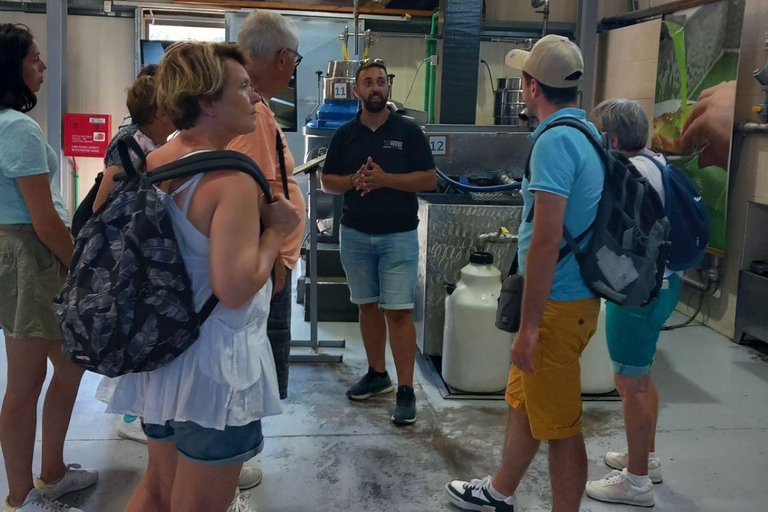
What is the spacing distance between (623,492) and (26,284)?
2180mm

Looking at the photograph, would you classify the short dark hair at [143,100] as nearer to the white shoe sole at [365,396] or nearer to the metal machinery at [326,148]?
the white shoe sole at [365,396]

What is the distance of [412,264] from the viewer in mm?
3428

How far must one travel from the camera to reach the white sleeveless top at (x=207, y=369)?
4.88 feet

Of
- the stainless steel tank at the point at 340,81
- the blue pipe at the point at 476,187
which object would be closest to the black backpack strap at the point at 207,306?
the blue pipe at the point at 476,187

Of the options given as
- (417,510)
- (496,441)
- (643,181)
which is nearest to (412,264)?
(496,441)

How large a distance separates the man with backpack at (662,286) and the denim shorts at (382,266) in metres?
1.04

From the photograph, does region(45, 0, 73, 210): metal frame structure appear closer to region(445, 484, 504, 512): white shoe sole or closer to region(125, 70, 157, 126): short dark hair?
region(125, 70, 157, 126): short dark hair

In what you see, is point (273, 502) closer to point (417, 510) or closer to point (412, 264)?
point (417, 510)

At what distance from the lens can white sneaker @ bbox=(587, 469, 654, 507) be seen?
2.69 meters

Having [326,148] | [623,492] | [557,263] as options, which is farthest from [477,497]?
[326,148]

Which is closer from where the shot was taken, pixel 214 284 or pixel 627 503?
pixel 214 284

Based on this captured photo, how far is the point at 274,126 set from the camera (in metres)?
2.07

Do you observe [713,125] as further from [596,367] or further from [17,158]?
[17,158]

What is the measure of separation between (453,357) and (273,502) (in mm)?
1308
